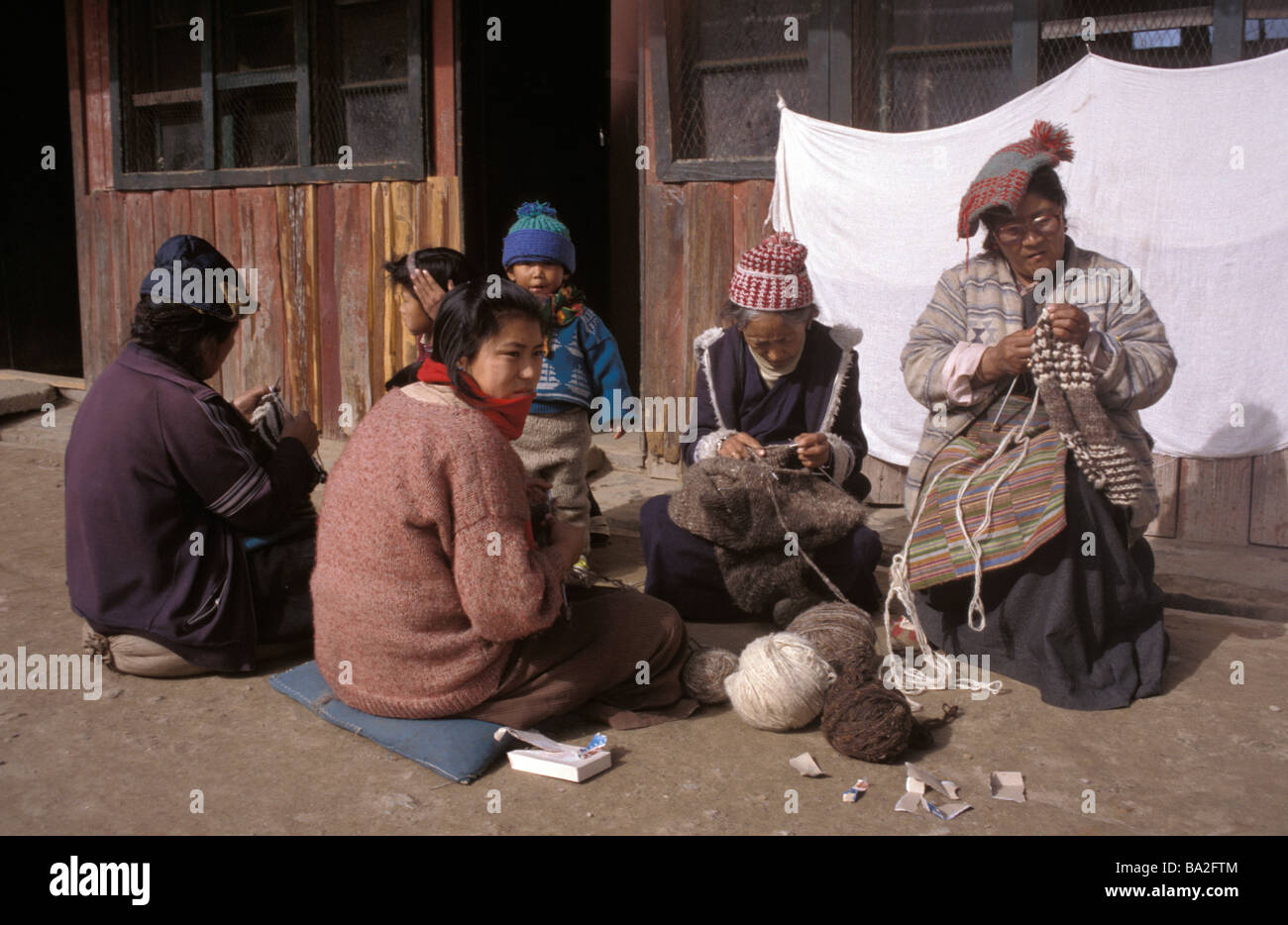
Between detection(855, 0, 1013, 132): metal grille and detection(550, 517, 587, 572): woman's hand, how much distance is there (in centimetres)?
314

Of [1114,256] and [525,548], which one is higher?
[1114,256]

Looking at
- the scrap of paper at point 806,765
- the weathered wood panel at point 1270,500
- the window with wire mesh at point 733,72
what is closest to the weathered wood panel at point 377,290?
the window with wire mesh at point 733,72

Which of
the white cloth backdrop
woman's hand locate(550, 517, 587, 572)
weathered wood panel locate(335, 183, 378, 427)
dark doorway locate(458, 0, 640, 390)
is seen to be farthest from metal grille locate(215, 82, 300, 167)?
woman's hand locate(550, 517, 587, 572)

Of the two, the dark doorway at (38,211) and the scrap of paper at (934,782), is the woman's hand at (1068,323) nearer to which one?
the scrap of paper at (934,782)

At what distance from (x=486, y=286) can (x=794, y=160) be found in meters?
2.91

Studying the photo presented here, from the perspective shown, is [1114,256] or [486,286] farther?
[1114,256]

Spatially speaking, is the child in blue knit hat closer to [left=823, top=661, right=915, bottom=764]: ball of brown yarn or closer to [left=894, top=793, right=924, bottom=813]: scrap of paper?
[left=823, top=661, right=915, bottom=764]: ball of brown yarn

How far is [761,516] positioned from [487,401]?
1.18 meters

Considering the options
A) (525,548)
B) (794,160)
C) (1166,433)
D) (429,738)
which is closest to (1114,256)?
(1166,433)

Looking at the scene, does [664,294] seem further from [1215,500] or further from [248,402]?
[1215,500]

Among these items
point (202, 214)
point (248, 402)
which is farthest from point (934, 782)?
point (202, 214)

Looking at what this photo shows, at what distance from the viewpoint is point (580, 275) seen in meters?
8.46

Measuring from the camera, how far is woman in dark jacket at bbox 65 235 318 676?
3.23m

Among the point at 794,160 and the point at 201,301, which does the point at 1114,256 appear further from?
the point at 201,301
